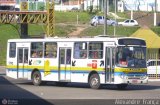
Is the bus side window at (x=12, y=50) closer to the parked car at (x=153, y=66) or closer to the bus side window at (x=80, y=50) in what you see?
the bus side window at (x=80, y=50)

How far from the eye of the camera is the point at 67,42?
35.6 metres

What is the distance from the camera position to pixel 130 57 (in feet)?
108

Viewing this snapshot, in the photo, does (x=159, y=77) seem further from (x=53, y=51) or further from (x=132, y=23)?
(x=132, y=23)

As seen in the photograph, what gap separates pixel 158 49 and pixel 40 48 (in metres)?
17.5

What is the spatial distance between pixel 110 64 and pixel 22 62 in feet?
23.3

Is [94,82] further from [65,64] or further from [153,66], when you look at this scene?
[153,66]

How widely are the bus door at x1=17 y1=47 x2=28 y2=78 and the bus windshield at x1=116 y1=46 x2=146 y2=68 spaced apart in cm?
719

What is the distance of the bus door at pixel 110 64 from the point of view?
3288 centimetres

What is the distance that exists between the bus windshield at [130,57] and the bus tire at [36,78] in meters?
6.03

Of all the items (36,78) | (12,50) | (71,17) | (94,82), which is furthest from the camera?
(71,17)

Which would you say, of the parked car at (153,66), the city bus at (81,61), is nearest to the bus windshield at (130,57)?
the city bus at (81,61)

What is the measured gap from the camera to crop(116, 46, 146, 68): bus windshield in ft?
107

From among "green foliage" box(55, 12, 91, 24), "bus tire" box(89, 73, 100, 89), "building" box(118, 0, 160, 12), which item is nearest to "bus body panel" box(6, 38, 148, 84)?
"bus tire" box(89, 73, 100, 89)

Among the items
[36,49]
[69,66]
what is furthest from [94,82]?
[36,49]
